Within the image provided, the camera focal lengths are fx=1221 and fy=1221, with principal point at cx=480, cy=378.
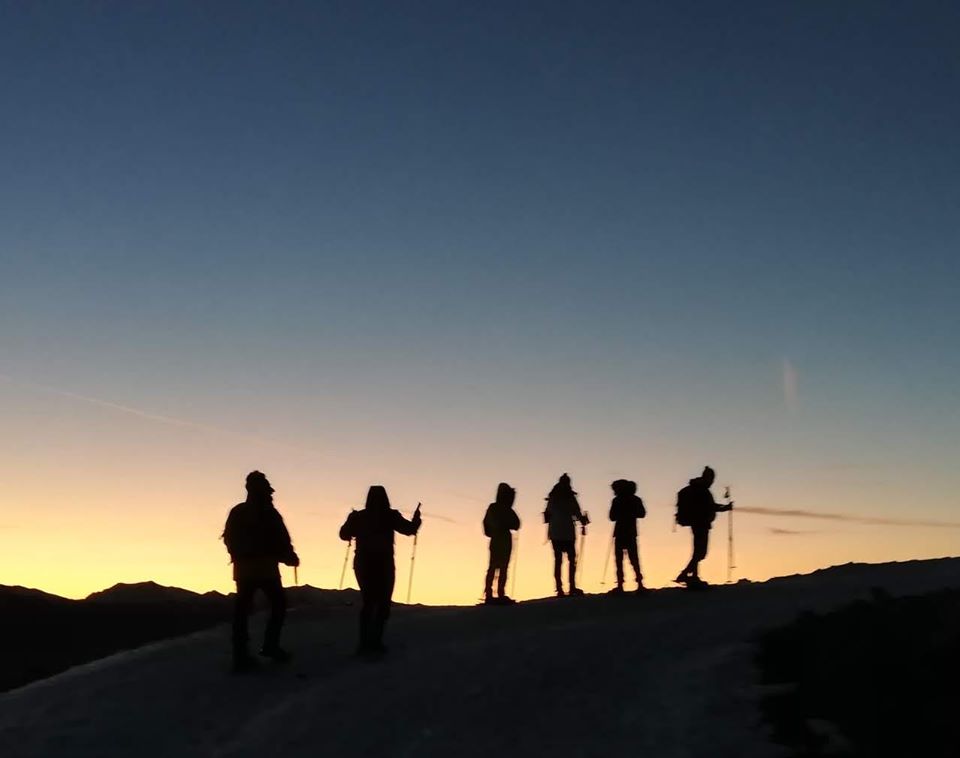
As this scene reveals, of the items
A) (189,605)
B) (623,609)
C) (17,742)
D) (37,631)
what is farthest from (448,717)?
(189,605)

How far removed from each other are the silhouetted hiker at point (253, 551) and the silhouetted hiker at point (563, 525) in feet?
24.6

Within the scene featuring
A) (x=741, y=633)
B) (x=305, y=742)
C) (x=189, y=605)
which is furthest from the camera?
(x=189, y=605)

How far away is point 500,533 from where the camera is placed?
76.5ft

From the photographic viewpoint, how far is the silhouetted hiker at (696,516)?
2212cm

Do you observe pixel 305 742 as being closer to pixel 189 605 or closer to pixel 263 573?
pixel 263 573

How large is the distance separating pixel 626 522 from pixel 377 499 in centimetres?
595

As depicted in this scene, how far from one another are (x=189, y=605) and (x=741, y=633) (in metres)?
27.7

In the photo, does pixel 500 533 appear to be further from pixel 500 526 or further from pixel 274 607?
pixel 274 607

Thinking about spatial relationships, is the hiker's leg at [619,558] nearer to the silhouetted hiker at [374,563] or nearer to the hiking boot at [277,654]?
the silhouetted hiker at [374,563]

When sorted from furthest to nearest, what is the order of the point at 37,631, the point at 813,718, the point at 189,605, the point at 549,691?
the point at 189,605 → the point at 37,631 → the point at 549,691 → the point at 813,718

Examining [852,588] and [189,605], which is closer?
[852,588]

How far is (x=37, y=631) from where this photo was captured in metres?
34.7

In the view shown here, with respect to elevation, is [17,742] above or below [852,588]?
below

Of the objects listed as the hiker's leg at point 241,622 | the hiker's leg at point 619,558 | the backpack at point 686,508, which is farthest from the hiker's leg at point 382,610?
the backpack at point 686,508
